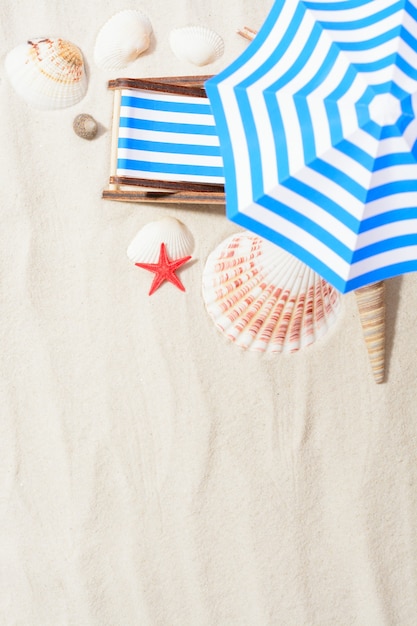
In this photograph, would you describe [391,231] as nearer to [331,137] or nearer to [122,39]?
[331,137]

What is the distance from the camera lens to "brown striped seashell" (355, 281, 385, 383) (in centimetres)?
328

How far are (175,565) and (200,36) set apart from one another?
8.53 ft

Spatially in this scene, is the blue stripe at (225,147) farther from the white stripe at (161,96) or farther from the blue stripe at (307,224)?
the white stripe at (161,96)

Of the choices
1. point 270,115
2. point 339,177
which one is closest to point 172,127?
point 270,115

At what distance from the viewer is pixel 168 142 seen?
3254mm

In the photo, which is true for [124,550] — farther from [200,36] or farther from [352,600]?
[200,36]

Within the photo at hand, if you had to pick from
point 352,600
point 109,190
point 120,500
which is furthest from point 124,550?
point 109,190

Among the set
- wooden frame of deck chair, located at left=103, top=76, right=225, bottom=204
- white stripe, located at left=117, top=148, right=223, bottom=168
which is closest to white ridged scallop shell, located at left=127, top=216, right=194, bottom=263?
wooden frame of deck chair, located at left=103, top=76, right=225, bottom=204

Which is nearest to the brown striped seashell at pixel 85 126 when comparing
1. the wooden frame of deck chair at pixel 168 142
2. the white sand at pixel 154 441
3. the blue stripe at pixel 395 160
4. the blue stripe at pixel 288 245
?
the white sand at pixel 154 441

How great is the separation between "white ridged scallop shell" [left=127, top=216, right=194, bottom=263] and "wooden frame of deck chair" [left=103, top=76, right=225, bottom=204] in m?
0.15

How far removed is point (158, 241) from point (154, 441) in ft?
3.19

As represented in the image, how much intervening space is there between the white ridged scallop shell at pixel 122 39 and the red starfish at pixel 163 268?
Result: 96 cm

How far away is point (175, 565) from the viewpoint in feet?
11.1

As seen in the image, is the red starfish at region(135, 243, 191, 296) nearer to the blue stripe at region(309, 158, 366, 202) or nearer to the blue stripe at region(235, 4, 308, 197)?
the blue stripe at region(235, 4, 308, 197)
